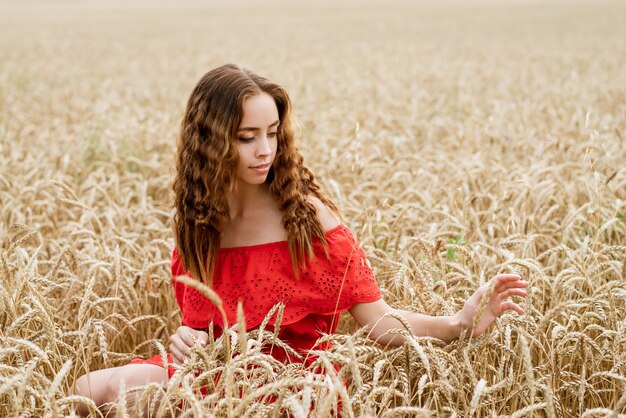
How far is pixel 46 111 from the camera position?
28.2 ft

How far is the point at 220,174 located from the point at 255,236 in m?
0.27

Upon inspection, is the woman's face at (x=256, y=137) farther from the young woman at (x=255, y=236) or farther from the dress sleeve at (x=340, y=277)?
the dress sleeve at (x=340, y=277)

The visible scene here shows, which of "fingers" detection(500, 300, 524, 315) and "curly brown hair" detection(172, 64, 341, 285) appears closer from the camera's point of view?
"fingers" detection(500, 300, 524, 315)

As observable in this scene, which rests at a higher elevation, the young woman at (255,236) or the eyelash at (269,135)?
the eyelash at (269,135)

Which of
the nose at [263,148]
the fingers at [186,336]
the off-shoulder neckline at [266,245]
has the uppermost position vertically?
the nose at [263,148]

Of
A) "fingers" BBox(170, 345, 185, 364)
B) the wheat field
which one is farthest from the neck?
"fingers" BBox(170, 345, 185, 364)

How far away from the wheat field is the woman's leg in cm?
6

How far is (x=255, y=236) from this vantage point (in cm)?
249

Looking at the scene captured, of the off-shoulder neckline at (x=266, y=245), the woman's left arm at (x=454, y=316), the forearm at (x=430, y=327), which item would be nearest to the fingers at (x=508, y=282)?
the woman's left arm at (x=454, y=316)

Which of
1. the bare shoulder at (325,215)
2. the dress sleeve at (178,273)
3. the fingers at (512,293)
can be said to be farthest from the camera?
the dress sleeve at (178,273)

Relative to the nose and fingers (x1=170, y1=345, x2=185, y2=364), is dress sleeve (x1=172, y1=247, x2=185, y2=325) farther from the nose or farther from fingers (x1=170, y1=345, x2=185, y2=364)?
the nose

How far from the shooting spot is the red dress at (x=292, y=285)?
94.9 inches

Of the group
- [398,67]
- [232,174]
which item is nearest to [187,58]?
[398,67]

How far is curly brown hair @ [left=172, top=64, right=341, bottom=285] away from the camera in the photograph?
2.35 m
